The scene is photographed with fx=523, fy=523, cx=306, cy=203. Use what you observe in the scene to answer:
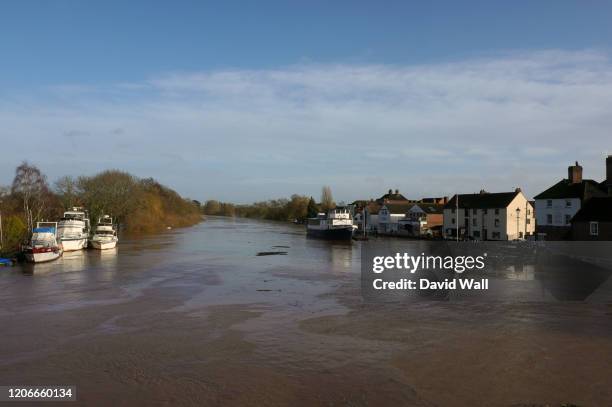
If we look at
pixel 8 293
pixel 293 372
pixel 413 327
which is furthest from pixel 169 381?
pixel 8 293

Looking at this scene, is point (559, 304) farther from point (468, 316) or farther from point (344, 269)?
point (344, 269)

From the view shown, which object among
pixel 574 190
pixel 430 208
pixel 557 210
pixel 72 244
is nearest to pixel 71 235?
pixel 72 244


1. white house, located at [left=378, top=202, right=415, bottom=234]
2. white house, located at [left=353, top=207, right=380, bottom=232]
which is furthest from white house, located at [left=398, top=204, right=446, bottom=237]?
white house, located at [left=353, top=207, right=380, bottom=232]

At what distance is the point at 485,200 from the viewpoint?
3031 inches

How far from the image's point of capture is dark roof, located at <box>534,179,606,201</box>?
53.4m

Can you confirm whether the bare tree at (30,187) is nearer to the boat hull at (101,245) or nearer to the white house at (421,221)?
the boat hull at (101,245)

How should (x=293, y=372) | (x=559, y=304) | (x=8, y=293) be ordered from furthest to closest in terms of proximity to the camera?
1. (x=8, y=293)
2. (x=559, y=304)
3. (x=293, y=372)

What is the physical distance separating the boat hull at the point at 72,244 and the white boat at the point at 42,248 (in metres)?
4.60

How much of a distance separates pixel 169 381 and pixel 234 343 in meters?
3.70

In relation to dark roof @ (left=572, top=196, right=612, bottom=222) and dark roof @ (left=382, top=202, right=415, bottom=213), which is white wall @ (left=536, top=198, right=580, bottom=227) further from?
dark roof @ (left=382, top=202, right=415, bottom=213)

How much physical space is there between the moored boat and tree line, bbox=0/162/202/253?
108ft

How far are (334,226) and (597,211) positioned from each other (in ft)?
142

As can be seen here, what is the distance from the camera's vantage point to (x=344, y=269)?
1532 inches

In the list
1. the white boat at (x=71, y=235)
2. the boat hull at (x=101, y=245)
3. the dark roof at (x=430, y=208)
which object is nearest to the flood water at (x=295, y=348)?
the white boat at (x=71, y=235)
